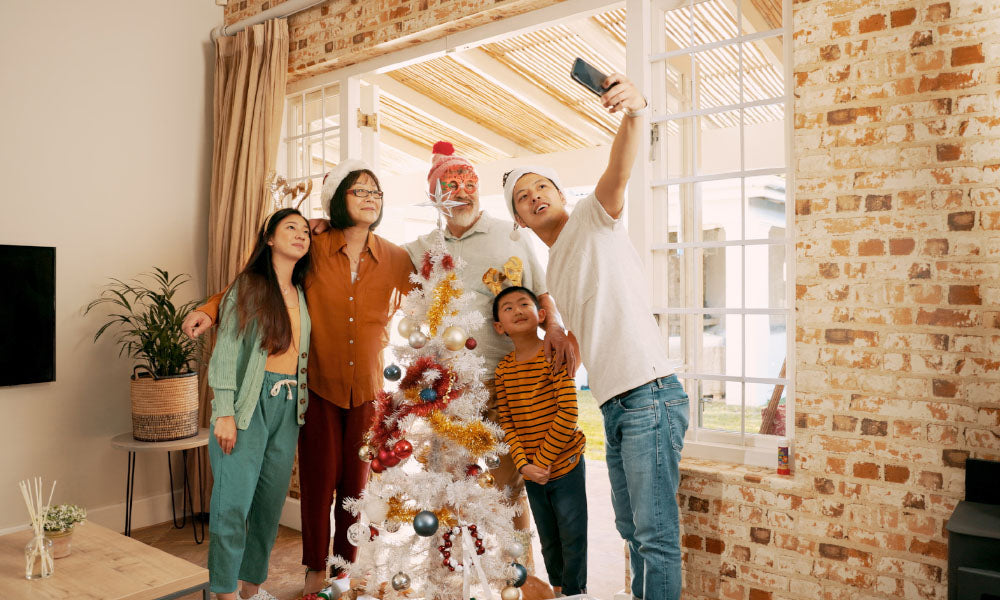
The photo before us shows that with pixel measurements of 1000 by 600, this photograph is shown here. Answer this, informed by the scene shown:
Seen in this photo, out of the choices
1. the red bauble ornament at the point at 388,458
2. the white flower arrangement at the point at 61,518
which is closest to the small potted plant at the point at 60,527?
the white flower arrangement at the point at 61,518

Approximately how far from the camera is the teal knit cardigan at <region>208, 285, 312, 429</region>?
2.30 meters

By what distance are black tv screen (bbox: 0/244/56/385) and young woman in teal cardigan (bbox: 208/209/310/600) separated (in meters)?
1.40

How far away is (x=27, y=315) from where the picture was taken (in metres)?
3.11

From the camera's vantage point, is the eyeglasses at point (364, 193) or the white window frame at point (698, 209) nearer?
the white window frame at point (698, 209)

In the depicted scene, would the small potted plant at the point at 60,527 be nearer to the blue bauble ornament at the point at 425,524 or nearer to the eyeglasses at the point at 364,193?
the blue bauble ornament at the point at 425,524

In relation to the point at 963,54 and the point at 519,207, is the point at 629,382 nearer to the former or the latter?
the point at 519,207

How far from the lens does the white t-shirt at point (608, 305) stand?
1.91 metres

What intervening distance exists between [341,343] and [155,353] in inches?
50.6

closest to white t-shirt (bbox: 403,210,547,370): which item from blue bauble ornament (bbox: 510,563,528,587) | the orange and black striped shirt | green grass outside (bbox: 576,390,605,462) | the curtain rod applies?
the orange and black striped shirt

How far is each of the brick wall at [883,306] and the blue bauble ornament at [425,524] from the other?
948mm

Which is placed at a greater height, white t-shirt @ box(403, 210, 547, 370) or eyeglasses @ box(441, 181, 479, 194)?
eyeglasses @ box(441, 181, 479, 194)

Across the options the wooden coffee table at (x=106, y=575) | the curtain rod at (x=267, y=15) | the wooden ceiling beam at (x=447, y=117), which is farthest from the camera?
the wooden ceiling beam at (x=447, y=117)

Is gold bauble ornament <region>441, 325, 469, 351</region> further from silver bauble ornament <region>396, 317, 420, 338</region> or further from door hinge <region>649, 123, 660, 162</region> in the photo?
door hinge <region>649, 123, 660, 162</region>

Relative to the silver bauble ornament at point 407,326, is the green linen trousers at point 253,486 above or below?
below
